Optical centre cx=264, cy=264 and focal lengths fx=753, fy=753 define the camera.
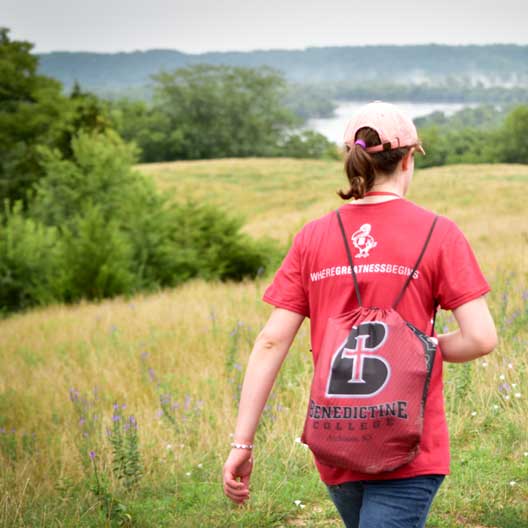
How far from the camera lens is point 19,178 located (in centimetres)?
3672

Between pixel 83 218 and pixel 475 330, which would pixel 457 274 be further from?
pixel 83 218

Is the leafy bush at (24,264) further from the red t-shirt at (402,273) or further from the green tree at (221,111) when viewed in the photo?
the green tree at (221,111)

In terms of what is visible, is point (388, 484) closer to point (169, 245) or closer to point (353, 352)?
point (353, 352)

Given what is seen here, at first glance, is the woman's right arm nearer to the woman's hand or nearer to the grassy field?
the woman's hand

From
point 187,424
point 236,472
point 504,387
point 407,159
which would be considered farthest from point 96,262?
point 407,159

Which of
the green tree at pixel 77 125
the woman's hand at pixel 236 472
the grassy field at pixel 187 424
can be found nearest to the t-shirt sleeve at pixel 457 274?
the woman's hand at pixel 236 472

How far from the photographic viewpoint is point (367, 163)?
6.79ft

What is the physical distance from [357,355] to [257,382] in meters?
0.41

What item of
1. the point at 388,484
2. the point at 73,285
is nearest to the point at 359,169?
the point at 388,484

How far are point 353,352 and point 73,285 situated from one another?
52.9 feet

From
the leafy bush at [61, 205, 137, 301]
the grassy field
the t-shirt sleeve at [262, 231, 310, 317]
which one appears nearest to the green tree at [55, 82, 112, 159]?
the leafy bush at [61, 205, 137, 301]

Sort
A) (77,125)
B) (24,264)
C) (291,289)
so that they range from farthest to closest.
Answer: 1. (77,125)
2. (24,264)
3. (291,289)

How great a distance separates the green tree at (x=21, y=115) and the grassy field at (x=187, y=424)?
26401mm

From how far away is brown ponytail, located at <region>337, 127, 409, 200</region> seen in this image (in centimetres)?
207
